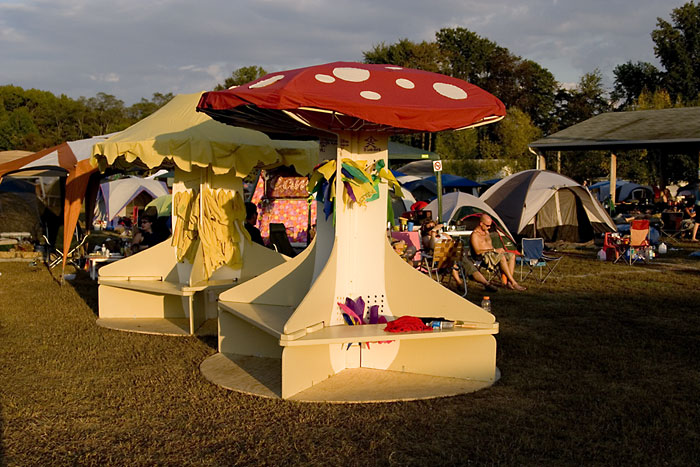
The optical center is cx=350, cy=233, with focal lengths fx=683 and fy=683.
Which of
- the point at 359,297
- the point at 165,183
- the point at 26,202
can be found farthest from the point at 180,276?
the point at 165,183

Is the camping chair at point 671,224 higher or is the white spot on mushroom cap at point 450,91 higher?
the white spot on mushroom cap at point 450,91

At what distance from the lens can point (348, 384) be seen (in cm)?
549

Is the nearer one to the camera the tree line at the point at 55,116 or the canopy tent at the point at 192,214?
the canopy tent at the point at 192,214

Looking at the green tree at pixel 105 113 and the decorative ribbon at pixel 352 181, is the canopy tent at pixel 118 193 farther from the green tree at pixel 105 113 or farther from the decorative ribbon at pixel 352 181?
the green tree at pixel 105 113

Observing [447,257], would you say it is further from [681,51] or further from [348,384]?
[681,51]

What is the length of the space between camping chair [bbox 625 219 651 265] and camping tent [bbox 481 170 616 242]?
3276 millimetres

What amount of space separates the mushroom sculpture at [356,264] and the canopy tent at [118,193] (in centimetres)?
2137

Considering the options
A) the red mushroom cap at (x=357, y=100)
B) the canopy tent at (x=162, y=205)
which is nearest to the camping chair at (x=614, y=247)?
the red mushroom cap at (x=357, y=100)

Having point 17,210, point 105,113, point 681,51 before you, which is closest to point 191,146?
point 17,210

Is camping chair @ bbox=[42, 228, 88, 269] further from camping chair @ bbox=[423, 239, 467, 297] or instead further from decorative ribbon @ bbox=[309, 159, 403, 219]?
decorative ribbon @ bbox=[309, 159, 403, 219]

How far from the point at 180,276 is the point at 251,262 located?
0.89 meters

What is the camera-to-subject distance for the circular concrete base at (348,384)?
5.14m

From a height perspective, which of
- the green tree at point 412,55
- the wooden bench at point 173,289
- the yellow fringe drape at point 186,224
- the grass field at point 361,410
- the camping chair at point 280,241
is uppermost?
the green tree at point 412,55

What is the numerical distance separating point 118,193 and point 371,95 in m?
23.4
